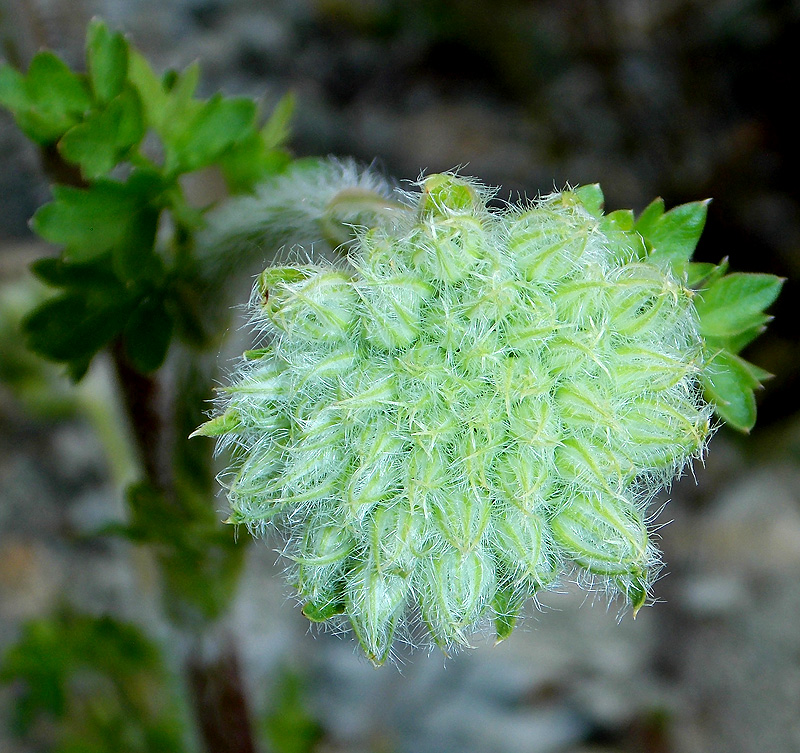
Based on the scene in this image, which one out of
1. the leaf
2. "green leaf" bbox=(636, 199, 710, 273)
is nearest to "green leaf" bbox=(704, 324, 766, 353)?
"green leaf" bbox=(636, 199, 710, 273)

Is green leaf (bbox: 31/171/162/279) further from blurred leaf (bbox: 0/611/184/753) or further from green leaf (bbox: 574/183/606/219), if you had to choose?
blurred leaf (bbox: 0/611/184/753)

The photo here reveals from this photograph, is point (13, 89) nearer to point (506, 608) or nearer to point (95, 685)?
point (506, 608)

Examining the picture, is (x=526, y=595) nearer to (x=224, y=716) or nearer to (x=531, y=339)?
(x=531, y=339)

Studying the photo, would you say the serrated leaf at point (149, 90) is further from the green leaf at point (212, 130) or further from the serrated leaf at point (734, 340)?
the serrated leaf at point (734, 340)

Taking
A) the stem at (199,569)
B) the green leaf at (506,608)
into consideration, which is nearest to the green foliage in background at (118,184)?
the stem at (199,569)

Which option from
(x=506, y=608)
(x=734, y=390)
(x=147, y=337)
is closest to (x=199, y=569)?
(x=147, y=337)

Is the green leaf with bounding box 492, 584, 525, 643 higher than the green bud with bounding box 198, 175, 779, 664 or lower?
lower
